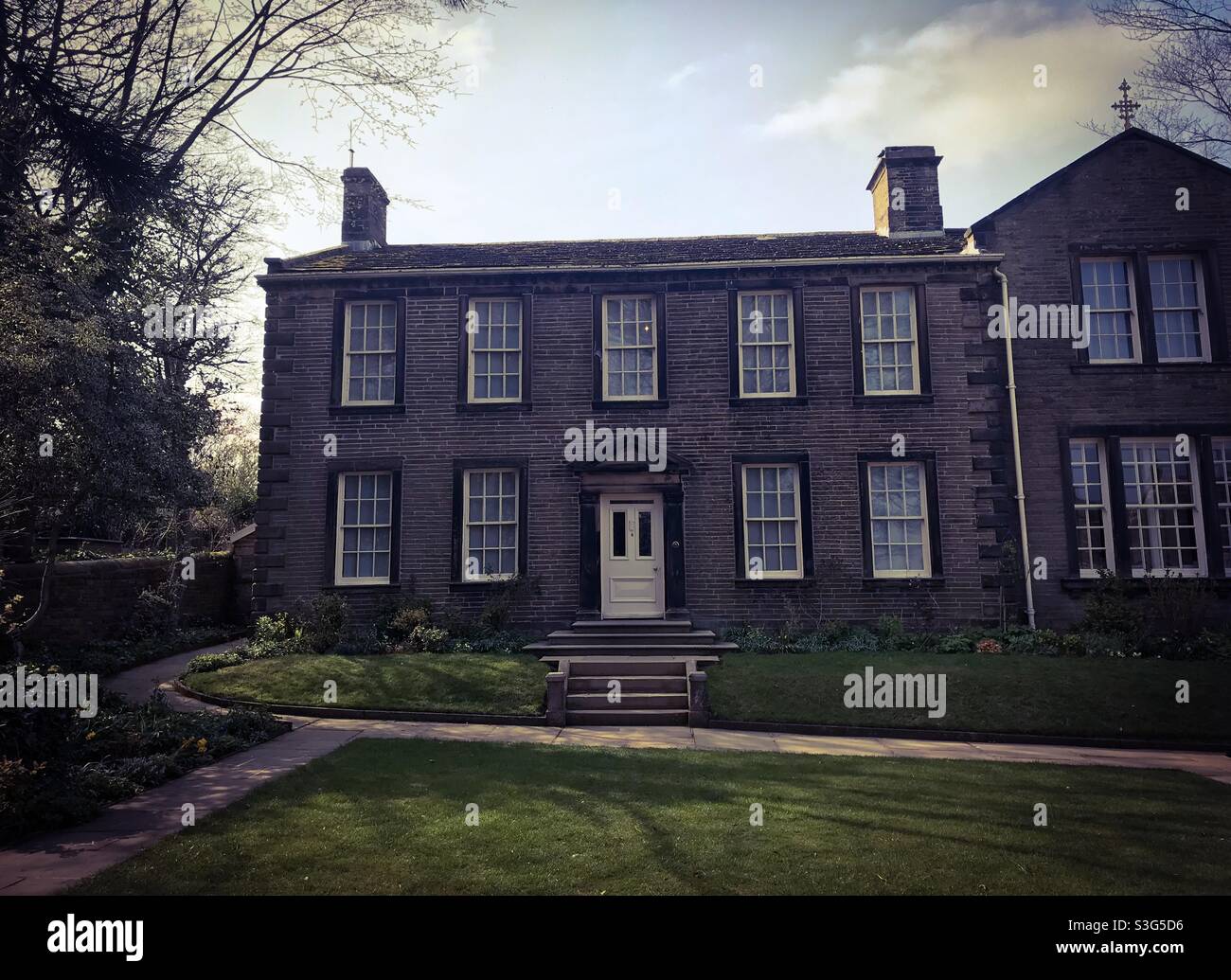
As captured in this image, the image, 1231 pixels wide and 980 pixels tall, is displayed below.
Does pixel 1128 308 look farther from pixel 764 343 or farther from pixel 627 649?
pixel 627 649

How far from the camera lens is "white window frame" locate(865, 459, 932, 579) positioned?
15406 mm

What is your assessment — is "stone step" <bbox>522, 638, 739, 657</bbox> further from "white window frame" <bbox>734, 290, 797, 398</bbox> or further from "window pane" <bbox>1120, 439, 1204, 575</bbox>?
"window pane" <bbox>1120, 439, 1204, 575</bbox>

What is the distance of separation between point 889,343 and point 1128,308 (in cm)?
561

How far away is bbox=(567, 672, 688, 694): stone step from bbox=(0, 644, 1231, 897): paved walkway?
1108 mm

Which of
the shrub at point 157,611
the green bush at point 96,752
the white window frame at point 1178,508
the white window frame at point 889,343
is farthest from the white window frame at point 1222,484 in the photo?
the shrub at point 157,611

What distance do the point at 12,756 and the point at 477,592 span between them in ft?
30.1

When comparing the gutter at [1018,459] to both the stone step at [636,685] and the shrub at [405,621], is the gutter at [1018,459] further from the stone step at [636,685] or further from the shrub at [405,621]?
the shrub at [405,621]

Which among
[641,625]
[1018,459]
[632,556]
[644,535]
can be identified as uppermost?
[1018,459]

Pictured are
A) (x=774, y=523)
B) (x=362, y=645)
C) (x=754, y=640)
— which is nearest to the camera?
(x=362, y=645)

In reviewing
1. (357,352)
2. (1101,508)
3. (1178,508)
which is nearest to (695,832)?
(357,352)

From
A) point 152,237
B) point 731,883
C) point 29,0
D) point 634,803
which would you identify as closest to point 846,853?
point 731,883

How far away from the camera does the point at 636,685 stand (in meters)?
12.1

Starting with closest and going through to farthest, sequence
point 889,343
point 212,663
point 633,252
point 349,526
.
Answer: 1. point 212,663
2. point 349,526
3. point 889,343
4. point 633,252

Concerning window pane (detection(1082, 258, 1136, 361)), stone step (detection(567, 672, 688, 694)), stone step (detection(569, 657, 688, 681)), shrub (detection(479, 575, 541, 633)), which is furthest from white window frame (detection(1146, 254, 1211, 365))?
shrub (detection(479, 575, 541, 633))
